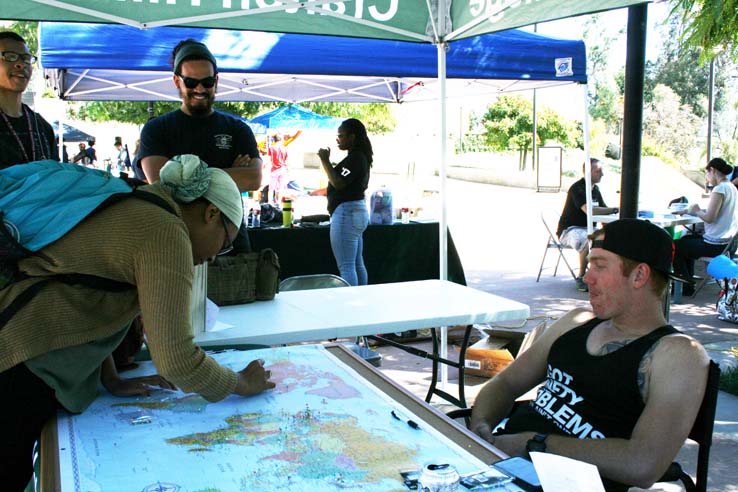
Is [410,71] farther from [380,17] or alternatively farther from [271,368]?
[271,368]

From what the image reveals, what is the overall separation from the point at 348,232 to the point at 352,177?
1.54ft

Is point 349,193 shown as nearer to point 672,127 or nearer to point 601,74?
point 672,127

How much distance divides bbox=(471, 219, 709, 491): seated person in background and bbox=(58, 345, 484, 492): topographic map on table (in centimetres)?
65

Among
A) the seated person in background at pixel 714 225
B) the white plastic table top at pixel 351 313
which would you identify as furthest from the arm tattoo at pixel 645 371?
the seated person in background at pixel 714 225

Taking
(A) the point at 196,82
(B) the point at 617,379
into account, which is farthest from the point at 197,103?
(B) the point at 617,379

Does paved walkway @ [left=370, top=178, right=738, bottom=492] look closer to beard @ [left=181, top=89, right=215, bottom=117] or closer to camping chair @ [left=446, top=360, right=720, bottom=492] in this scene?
camping chair @ [left=446, top=360, right=720, bottom=492]

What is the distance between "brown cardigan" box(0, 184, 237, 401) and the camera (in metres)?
1.66

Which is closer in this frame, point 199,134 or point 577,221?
point 199,134

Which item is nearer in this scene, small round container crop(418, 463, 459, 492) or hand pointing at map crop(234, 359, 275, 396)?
small round container crop(418, 463, 459, 492)

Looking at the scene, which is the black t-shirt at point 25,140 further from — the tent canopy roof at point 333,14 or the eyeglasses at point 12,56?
the tent canopy roof at point 333,14

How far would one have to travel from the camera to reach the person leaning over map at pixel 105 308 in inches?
65.7

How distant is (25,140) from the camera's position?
3.14m

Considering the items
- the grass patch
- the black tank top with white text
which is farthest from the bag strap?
the grass patch

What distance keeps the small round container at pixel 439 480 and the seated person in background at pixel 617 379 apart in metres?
0.88
